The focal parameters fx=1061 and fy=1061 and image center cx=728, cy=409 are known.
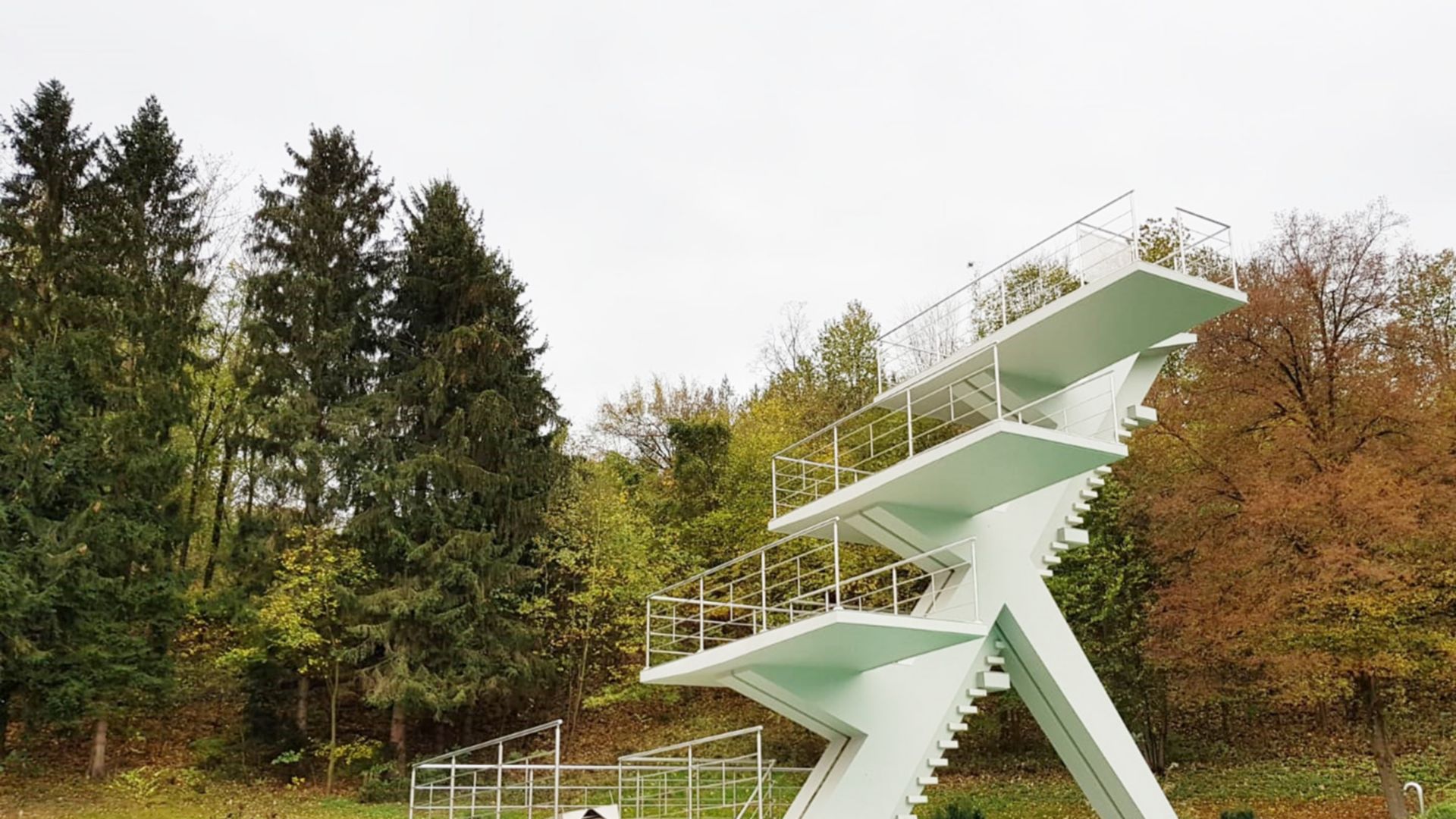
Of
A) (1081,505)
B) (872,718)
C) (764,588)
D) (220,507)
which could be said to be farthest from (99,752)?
(1081,505)

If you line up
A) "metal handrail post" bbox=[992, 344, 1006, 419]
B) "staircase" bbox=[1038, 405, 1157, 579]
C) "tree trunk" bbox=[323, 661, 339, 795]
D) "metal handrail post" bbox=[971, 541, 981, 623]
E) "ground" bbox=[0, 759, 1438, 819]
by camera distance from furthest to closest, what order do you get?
"tree trunk" bbox=[323, 661, 339, 795] → "ground" bbox=[0, 759, 1438, 819] → "staircase" bbox=[1038, 405, 1157, 579] → "metal handrail post" bbox=[971, 541, 981, 623] → "metal handrail post" bbox=[992, 344, 1006, 419]

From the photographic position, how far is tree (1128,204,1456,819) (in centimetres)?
1467

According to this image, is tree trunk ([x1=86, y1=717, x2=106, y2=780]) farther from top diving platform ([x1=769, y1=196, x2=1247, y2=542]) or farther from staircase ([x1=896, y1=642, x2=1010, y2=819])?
staircase ([x1=896, y1=642, x2=1010, y2=819])

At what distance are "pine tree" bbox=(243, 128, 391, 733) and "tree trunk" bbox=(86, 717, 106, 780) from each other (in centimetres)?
355

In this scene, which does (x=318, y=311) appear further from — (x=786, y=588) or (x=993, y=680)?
(x=993, y=680)

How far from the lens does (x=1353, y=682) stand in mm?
16375

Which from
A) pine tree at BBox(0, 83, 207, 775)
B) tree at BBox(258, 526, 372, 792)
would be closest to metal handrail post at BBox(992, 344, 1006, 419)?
tree at BBox(258, 526, 372, 792)

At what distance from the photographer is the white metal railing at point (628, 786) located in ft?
42.7

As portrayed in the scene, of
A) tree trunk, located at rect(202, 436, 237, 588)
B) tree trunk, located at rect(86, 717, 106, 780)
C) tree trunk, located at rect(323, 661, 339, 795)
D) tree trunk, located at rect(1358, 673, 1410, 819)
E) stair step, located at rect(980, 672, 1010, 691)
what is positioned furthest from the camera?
tree trunk, located at rect(202, 436, 237, 588)

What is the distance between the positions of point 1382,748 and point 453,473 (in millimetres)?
17548

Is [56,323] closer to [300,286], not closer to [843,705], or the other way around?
[300,286]

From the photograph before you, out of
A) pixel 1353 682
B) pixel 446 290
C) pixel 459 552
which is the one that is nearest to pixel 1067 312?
pixel 1353 682

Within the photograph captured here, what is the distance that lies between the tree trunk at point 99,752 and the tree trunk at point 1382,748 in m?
21.6

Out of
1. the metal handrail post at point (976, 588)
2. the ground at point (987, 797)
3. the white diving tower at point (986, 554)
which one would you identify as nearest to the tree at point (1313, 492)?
the ground at point (987, 797)
